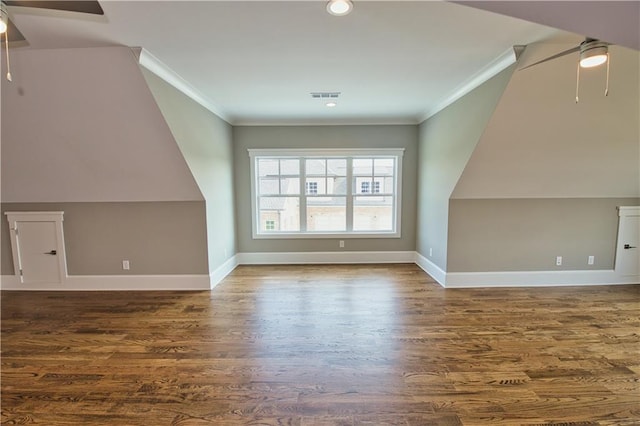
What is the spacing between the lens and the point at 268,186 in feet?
16.9

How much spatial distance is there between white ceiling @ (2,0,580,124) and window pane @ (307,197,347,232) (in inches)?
87.5

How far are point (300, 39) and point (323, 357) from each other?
2.49 metres

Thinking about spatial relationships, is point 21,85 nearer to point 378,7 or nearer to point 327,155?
point 378,7

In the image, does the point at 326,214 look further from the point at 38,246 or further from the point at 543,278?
the point at 38,246

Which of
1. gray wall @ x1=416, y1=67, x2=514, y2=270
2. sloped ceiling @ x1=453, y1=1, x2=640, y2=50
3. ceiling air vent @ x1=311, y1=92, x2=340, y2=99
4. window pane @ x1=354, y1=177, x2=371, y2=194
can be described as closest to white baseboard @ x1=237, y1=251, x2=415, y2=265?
gray wall @ x1=416, y1=67, x2=514, y2=270

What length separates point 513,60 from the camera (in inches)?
97.6

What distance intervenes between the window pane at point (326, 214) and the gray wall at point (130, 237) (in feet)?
6.55

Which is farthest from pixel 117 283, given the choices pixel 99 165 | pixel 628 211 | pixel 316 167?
pixel 628 211

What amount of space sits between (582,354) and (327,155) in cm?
398

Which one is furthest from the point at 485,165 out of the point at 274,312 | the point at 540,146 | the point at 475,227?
the point at 274,312

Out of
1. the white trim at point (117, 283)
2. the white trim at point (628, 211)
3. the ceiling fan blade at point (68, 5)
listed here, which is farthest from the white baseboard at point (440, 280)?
the ceiling fan blade at point (68, 5)

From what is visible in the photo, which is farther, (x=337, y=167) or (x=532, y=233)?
(x=337, y=167)

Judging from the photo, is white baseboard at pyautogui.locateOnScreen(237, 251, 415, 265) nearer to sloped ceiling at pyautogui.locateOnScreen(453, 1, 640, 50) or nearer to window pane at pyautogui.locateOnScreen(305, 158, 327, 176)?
window pane at pyautogui.locateOnScreen(305, 158, 327, 176)

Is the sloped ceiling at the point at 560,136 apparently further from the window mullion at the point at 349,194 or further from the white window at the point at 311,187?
the white window at the point at 311,187
